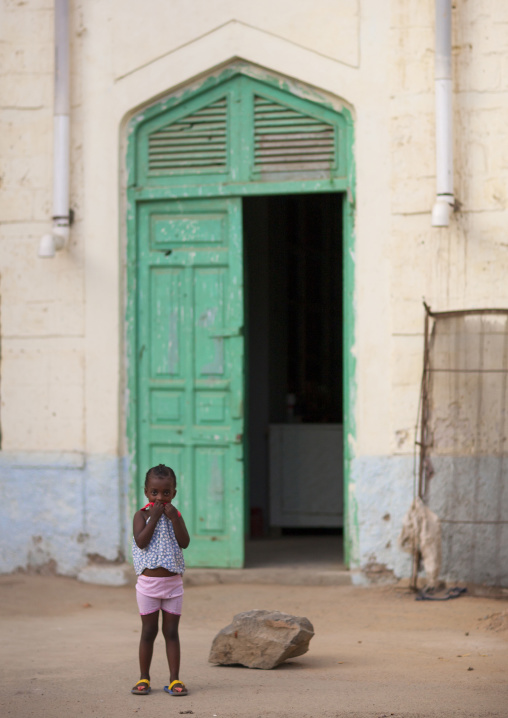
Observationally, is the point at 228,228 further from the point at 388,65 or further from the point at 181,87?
the point at 388,65

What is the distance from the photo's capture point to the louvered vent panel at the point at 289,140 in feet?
21.7

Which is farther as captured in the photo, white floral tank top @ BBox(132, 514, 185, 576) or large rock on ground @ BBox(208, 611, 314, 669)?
large rock on ground @ BBox(208, 611, 314, 669)

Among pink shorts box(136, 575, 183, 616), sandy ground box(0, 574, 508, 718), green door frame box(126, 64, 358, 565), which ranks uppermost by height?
green door frame box(126, 64, 358, 565)

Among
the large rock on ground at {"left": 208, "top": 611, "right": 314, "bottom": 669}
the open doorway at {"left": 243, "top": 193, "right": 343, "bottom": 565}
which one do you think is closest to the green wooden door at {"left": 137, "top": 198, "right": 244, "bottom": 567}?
the open doorway at {"left": 243, "top": 193, "right": 343, "bottom": 565}

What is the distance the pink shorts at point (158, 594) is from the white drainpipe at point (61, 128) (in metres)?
3.34

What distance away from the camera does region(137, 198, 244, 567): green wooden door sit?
6715 mm

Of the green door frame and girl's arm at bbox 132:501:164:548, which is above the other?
the green door frame

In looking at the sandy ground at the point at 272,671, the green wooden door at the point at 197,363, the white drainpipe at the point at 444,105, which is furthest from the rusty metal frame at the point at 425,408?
the green wooden door at the point at 197,363

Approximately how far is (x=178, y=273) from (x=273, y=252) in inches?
108

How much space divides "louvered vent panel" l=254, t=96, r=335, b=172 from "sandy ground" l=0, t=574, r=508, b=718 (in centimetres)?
290

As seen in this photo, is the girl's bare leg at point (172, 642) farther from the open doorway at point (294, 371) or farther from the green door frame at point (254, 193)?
the open doorway at point (294, 371)

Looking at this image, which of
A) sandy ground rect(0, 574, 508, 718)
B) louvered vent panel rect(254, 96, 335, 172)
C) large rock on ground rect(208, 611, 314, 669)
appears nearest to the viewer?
sandy ground rect(0, 574, 508, 718)

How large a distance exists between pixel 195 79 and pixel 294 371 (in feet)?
11.6

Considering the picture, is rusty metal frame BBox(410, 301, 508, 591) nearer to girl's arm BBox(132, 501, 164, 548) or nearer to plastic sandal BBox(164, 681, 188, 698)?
plastic sandal BBox(164, 681, 188, 698)
